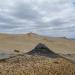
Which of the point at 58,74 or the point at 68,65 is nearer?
the point at 58,74

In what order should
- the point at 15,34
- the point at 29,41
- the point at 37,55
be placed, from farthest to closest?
the point at 15,34 < the point at 29,41 < the point at 37,55

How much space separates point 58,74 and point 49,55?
127 inches

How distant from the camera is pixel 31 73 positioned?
7.01 metres

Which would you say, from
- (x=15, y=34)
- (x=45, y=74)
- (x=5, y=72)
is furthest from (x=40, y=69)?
(x=15, y=34)

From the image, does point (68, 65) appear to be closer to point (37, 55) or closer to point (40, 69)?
point (40, 69)

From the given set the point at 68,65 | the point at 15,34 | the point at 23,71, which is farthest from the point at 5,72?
the point at 15,34

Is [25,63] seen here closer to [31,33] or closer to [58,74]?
[58,74]

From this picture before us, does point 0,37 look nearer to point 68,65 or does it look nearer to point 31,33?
Answer: point 31,33

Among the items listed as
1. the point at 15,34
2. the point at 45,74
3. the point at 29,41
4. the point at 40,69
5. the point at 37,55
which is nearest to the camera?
the point at 45,74

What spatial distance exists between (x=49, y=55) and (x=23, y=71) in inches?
123

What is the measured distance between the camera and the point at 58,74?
699cm

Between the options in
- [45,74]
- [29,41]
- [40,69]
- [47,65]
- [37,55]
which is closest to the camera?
[45,74]

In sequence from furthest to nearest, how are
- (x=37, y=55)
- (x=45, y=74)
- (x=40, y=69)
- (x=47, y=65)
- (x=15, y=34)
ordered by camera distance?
(x=15, y=34) → (x=37, y=55) → (x=47, y=65) → (x=40, y=69) → (x=45, y=74)

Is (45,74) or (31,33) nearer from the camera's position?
(45,74)
